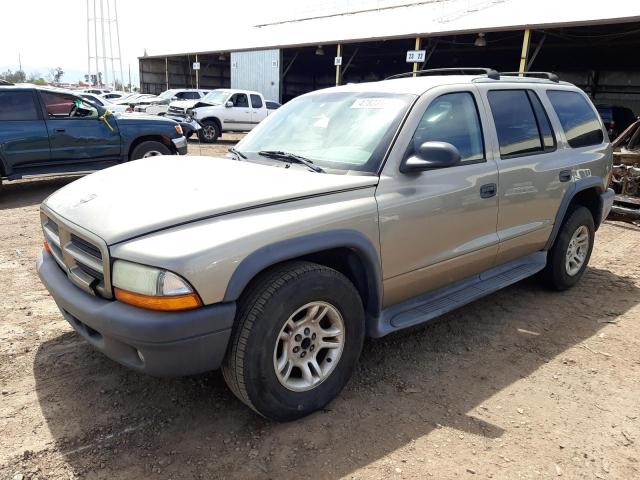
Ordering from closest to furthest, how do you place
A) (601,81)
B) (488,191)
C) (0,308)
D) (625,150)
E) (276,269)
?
(276,269) → (488,191) → (0,308) → (625,150) → (601,81)

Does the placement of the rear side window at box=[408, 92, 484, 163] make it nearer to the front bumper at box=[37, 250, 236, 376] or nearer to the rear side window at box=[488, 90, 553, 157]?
the rear side window at box=[488, 90, 553, 157]

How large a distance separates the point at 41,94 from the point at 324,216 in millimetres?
7555

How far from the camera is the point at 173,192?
109 inches

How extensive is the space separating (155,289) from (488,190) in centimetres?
238

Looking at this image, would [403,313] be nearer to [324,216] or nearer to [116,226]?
[324,216]

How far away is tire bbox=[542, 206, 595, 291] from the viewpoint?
4.59 meters

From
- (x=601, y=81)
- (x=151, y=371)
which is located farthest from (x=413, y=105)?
(x=601, y=81)

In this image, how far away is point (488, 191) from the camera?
11.8 feet

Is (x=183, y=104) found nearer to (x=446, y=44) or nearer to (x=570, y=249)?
(x=446, y=44)

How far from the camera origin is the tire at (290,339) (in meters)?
2.50

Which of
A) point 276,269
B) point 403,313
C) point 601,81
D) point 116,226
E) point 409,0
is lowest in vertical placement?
point 403,313

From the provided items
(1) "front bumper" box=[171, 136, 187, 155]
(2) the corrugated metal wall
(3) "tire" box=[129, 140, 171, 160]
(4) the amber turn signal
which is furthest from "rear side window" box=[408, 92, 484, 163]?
(2) the corrugated metal wall

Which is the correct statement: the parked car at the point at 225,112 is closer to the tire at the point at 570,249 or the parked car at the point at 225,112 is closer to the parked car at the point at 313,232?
the parked car at the point at 313,232

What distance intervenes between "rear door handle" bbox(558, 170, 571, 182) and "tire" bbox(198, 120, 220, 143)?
14.6 metres
